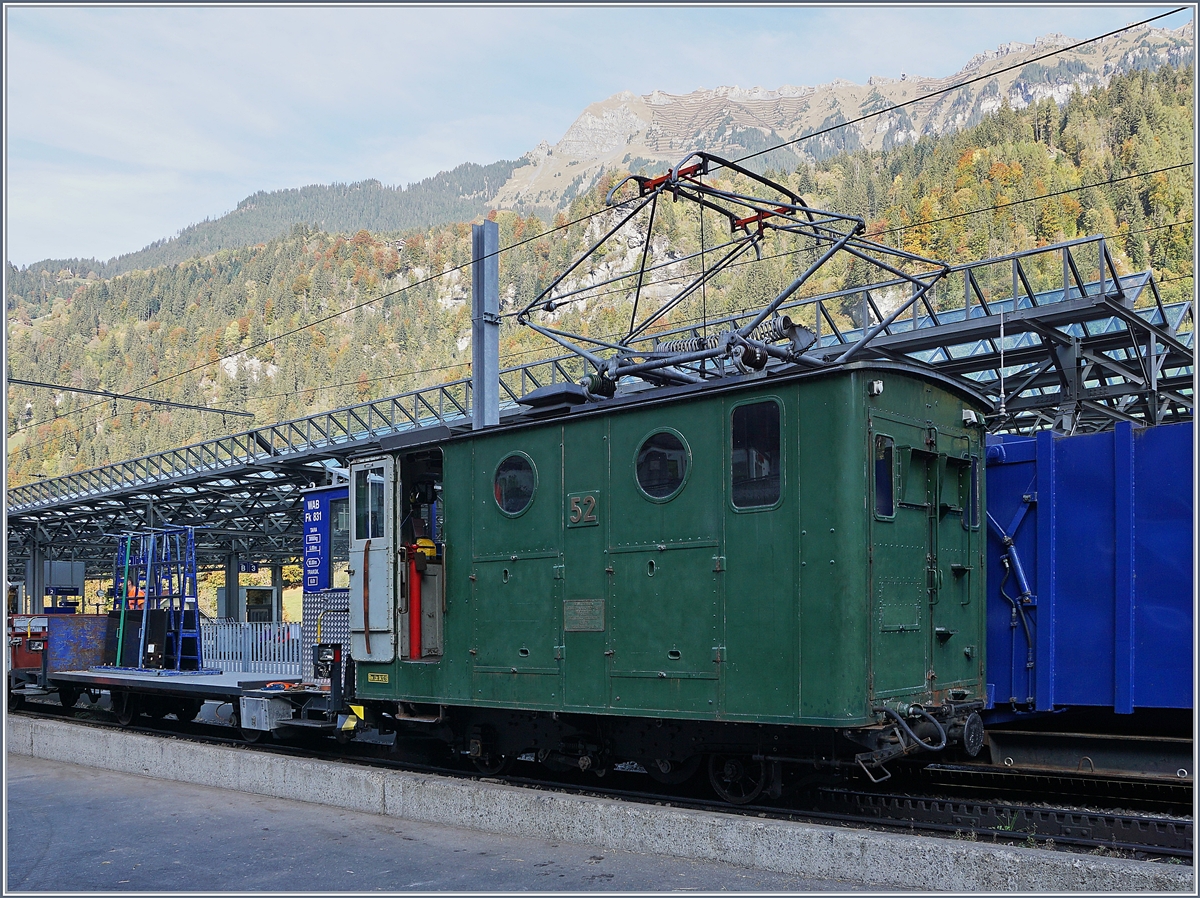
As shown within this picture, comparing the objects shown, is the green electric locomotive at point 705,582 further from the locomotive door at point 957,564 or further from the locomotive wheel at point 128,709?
the locomotive wheel at point 128,709

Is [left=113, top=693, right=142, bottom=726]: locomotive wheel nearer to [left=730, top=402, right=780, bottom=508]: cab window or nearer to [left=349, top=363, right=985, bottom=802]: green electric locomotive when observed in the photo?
[left=349, top=363, right=985, bottom=802]: green electric locomotive

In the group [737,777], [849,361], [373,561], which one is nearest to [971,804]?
[737,777]

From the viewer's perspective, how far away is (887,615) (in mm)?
7547

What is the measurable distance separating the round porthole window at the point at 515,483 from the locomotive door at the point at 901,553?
307 cm

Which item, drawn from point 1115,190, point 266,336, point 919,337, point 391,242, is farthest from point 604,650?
point 391,242

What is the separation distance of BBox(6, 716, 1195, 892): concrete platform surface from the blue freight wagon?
100 inches

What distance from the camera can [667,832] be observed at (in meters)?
7.28

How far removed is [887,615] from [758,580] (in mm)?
935

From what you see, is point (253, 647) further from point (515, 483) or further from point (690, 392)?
point (690, 392)

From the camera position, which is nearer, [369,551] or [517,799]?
[517,799]

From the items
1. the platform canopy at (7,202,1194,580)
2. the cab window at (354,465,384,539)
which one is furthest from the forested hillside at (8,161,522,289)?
the cab window at (354,465,384,539)

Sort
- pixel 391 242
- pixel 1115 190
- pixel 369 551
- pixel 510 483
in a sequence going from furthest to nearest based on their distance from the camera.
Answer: pixel 391 242 < pixel 1115 190 < pixel 369 551 < pixel 510 483

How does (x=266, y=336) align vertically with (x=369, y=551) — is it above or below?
above

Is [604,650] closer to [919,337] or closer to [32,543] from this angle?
[919,337]
